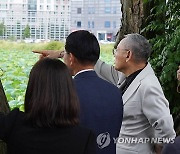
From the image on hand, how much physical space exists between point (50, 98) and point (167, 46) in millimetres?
2151

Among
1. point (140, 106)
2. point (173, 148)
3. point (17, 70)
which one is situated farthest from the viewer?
point (17, 70)

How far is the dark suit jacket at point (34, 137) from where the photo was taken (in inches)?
52.6

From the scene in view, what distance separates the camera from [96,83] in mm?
Answer: 1789

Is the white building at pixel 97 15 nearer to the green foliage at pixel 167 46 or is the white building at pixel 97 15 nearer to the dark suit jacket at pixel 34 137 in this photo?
the green foliage at pixel 167 46

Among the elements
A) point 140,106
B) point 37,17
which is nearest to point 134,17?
point 140,106

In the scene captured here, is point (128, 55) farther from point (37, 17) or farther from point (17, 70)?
point (37, 17)

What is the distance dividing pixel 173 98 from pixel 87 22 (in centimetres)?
552

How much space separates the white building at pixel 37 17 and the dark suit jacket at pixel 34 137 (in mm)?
8213

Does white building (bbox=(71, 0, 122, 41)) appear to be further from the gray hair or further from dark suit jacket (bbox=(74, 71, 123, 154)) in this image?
dark suit jacket (bbox=(74, 71, 123, 154))

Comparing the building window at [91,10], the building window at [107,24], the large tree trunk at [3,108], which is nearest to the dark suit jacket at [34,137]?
the large tree trunk at [3,108]

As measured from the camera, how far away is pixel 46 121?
1.33m

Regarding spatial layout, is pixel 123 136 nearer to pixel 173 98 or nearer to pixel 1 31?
pixel 173 98

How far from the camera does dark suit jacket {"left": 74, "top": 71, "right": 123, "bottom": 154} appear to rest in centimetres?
172

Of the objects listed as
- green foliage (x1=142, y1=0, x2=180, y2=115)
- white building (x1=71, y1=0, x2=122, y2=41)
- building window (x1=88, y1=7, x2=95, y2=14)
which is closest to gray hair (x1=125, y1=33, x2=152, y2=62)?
green foliage (x1=142, y1=0, x2=180, y2=115)
